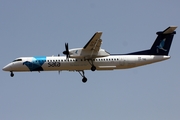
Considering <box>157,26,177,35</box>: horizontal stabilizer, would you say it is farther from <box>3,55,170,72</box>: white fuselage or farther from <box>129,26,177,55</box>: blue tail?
<box>3,55,170,72</box>: white fuselage

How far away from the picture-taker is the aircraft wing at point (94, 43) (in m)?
27.6

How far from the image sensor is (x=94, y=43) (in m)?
28.8

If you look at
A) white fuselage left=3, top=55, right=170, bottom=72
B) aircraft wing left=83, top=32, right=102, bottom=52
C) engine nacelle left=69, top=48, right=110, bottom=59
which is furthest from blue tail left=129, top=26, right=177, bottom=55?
aircraft wing left=83, top=32, right=102, bottom=52

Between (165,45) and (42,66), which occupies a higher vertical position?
(165,45)

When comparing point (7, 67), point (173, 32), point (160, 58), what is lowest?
point (7, 67)

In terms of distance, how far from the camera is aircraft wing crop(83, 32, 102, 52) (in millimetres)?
27609

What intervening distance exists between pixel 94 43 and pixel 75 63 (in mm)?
3255

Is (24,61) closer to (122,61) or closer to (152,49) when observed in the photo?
(122,61)

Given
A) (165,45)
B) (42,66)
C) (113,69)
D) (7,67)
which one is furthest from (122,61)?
(7,67)

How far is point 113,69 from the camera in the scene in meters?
31.2

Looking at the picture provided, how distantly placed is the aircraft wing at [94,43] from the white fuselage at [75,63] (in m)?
1.56

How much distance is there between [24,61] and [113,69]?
9026mm

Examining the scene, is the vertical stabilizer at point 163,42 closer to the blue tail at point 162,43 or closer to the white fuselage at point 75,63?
the blue tail at point 162,43

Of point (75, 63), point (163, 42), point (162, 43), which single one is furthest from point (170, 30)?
point (75, 63)
